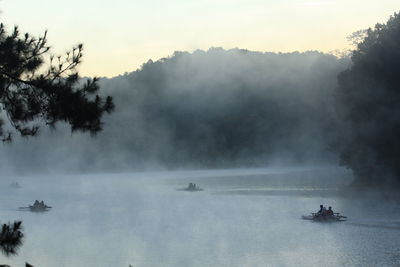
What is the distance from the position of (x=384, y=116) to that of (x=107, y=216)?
89.8ft

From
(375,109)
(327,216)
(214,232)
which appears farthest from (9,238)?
(375,109)

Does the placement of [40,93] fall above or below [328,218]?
above

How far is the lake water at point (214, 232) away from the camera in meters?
34.9

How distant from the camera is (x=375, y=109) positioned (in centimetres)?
6372

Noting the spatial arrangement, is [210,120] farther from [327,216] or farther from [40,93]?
[40,93]

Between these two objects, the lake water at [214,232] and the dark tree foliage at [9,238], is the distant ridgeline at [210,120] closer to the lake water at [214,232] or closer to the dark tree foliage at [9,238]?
the lake water at [214,232]

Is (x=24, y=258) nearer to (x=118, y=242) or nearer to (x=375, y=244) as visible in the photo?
(x=118, y=242)

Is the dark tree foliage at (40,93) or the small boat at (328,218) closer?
the dark tree foliage at (40,93)

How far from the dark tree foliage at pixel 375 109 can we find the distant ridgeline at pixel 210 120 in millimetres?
68611

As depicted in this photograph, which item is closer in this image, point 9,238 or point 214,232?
point 9,238

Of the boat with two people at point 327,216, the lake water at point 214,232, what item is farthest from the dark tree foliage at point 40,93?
the boat with two people at point 327,216

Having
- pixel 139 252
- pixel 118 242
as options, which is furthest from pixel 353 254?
pixel 118 242

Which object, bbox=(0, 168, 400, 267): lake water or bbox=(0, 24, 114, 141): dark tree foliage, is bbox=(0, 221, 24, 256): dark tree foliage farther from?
bbox=(0, 168, 400, 267): lake water

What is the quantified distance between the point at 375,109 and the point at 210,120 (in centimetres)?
9056
